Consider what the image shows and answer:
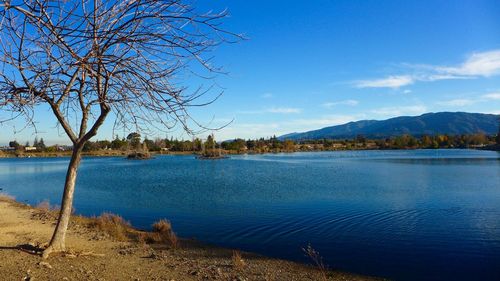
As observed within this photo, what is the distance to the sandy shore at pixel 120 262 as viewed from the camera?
9.12 metres

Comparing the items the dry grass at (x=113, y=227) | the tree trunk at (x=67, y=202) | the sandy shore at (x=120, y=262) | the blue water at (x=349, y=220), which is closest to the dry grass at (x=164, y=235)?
the sandy shore at (x=120, y=262)

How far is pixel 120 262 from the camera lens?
1053 centimetres

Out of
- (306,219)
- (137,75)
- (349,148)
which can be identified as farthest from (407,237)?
(349,148)

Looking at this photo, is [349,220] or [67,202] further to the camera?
[349,220]

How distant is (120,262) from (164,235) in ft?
18.8

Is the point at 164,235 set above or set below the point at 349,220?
above

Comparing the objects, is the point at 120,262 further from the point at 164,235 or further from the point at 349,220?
the point at 349,220

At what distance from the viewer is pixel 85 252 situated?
10.8 metres

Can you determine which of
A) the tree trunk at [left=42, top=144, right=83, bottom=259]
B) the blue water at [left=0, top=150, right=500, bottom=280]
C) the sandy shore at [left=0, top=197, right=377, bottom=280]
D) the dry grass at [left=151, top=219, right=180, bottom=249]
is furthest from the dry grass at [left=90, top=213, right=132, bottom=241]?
the tree trunk at [left=42, top=144, right=83, bottom=259]

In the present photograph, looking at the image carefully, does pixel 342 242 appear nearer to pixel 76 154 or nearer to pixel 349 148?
pixel 76 154

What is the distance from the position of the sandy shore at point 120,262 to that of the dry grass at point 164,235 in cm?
34

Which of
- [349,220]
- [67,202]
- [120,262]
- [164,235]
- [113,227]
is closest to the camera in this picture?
[67,202]

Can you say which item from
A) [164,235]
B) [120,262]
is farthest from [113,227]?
[120,262]

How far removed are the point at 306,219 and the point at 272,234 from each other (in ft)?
12.1
